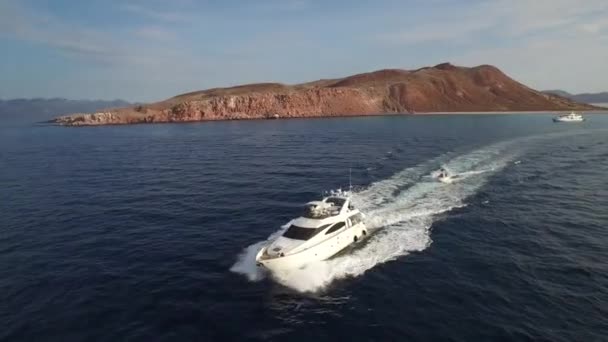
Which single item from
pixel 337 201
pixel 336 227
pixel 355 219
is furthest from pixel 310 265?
pixel 337 201

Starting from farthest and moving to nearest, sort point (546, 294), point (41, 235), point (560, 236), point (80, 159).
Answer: point (80, 159)
point (41, 235)
point (560, 236)
point (546, 294)

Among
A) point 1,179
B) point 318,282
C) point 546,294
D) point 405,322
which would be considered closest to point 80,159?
point 1,179

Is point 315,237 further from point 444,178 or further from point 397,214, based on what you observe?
point 444,178

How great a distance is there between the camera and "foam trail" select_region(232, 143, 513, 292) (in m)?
27.9

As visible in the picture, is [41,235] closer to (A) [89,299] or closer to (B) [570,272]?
(A) [89,299]

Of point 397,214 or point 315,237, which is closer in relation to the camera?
point 315,237

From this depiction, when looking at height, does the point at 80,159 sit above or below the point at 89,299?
above

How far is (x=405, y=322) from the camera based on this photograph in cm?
2202

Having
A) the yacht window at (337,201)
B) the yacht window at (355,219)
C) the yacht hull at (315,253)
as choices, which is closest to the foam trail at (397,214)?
the yacht hull at (315,253)

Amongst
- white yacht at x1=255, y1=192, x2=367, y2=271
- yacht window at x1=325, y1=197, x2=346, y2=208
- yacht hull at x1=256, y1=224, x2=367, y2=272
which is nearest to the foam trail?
yacht hull at x1=256, y1=224, x2=367, y2=272

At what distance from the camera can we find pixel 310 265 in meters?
28.7

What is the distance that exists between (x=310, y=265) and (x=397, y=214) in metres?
15.1

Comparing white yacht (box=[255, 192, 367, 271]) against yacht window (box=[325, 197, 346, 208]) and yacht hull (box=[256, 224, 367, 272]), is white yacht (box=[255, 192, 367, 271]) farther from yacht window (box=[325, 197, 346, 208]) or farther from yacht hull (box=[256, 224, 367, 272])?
yacht window (box=[325, 197, 346, 208])

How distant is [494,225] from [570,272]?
31.0 ft
